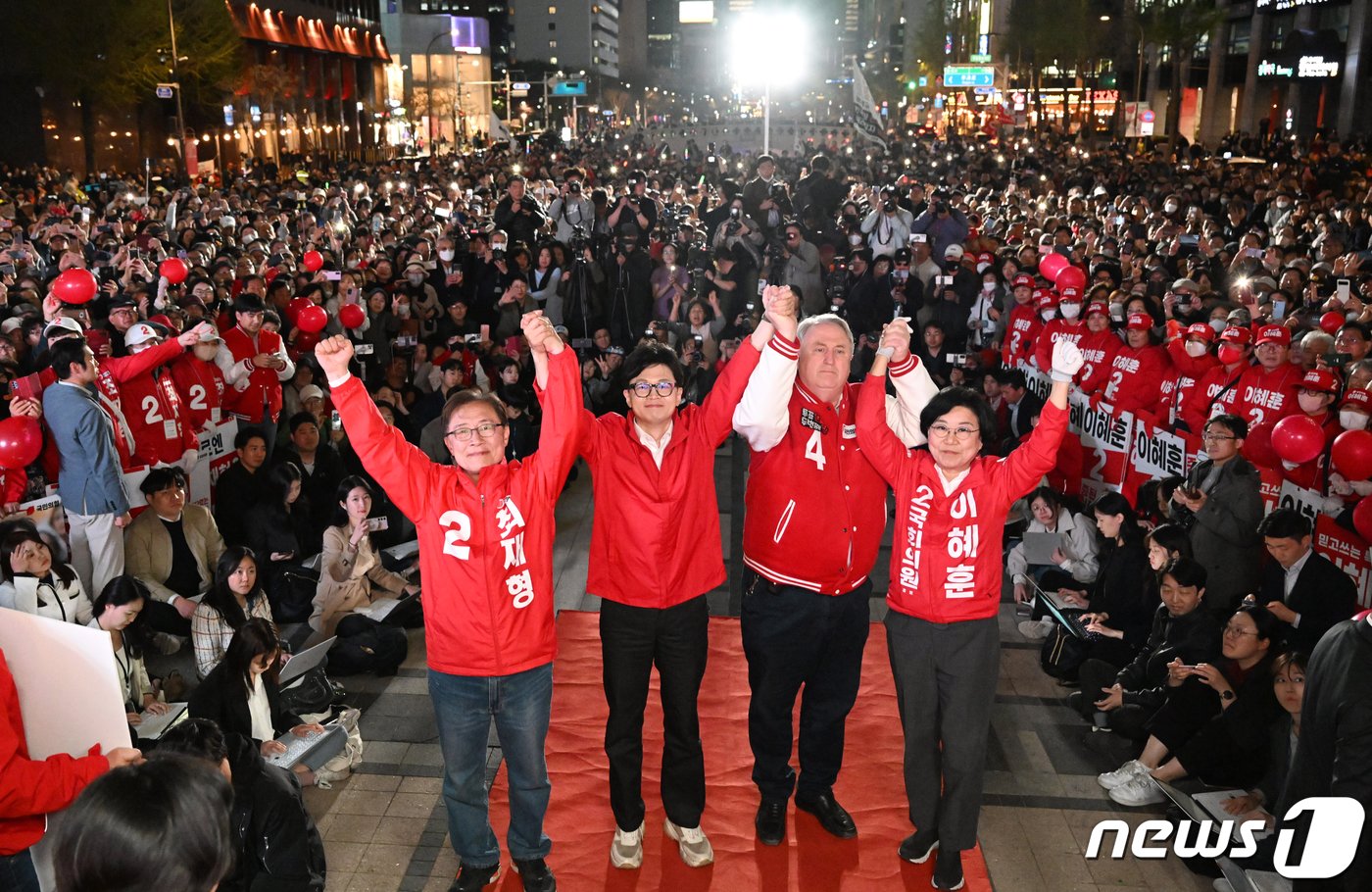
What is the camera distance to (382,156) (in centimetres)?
5731

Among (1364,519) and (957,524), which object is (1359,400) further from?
(957,524)

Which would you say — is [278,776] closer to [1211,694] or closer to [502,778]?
[502,778]

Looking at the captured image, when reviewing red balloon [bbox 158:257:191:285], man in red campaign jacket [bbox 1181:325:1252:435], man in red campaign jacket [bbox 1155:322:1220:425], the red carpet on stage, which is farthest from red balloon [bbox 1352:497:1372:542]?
red balloon [bbox 158:257:191:285]

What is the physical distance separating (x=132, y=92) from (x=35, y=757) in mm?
34764

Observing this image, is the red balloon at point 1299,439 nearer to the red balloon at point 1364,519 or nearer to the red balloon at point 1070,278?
the red balloon at point 1364,519

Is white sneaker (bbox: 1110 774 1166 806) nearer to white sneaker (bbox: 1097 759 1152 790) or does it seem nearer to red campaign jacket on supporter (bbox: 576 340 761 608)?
white sneaker (bbox: 1097 759 1152 790)

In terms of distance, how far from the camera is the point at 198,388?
814 cm

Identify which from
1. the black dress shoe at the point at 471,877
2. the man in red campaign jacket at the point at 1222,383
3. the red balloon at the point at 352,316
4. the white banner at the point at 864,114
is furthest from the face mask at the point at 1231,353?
the white banner at the point at 864,114

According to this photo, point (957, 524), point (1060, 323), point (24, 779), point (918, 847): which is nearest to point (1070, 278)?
point (1060, 323)

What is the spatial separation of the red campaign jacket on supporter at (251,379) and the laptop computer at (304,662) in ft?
9.49

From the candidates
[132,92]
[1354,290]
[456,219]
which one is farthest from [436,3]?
[1354,290]

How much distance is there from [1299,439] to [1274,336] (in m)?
1.29

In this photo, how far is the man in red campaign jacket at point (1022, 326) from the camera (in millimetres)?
10852

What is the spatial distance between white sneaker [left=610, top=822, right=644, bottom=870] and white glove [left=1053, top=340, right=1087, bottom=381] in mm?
2454
